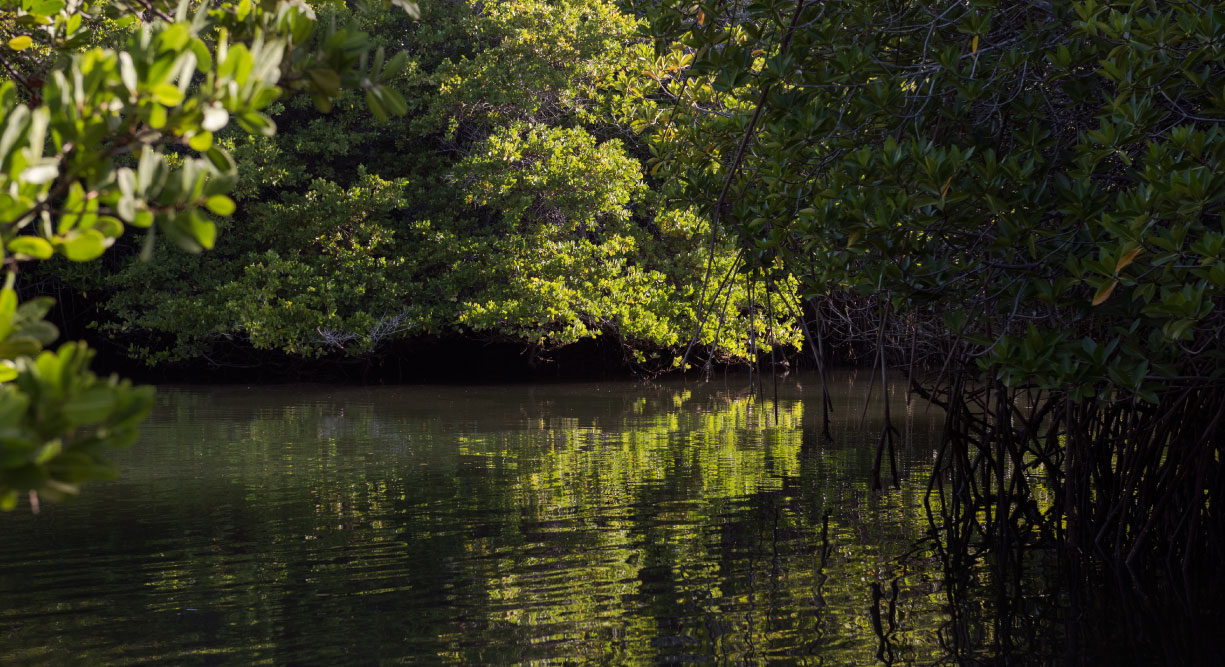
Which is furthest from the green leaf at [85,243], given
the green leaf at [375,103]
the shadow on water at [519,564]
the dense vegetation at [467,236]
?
the dense vegetation at [467,236]

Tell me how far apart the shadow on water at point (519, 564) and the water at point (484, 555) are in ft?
0.08

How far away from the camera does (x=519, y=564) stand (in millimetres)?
6496

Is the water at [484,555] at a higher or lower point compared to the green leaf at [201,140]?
lower

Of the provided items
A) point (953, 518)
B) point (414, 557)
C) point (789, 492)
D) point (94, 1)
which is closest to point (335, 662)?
point (414, 557)

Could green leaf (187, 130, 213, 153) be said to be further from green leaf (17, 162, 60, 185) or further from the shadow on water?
the shadow on water

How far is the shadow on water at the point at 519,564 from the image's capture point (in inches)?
198

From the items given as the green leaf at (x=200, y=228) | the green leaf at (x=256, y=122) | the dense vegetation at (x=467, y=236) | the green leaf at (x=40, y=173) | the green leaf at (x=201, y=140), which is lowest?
the green leaf at (x=200, y=228)

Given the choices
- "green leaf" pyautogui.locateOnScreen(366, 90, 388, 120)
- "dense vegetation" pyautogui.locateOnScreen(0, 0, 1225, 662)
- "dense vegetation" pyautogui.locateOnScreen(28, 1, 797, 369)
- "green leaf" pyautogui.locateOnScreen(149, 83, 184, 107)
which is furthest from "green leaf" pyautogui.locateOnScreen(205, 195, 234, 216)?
"dense vegetation" pyautogui.locateOnScreen(28, 1, 797, 369)

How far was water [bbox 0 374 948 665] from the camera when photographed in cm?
506

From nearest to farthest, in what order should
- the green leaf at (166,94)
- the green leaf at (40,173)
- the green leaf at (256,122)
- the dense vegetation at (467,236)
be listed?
the green leaf at (40,173) < the green leaf at (166,94) < the green leaf at (256,122) < the dense vegetation at (467,236)

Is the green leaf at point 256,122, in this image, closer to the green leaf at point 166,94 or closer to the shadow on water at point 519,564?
the green leaf at point 166,94

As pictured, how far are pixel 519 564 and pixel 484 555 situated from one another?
1.15 ft

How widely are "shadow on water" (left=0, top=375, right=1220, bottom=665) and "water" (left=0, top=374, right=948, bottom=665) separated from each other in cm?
2

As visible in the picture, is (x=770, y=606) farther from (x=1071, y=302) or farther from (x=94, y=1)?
(x=94, y=1)
